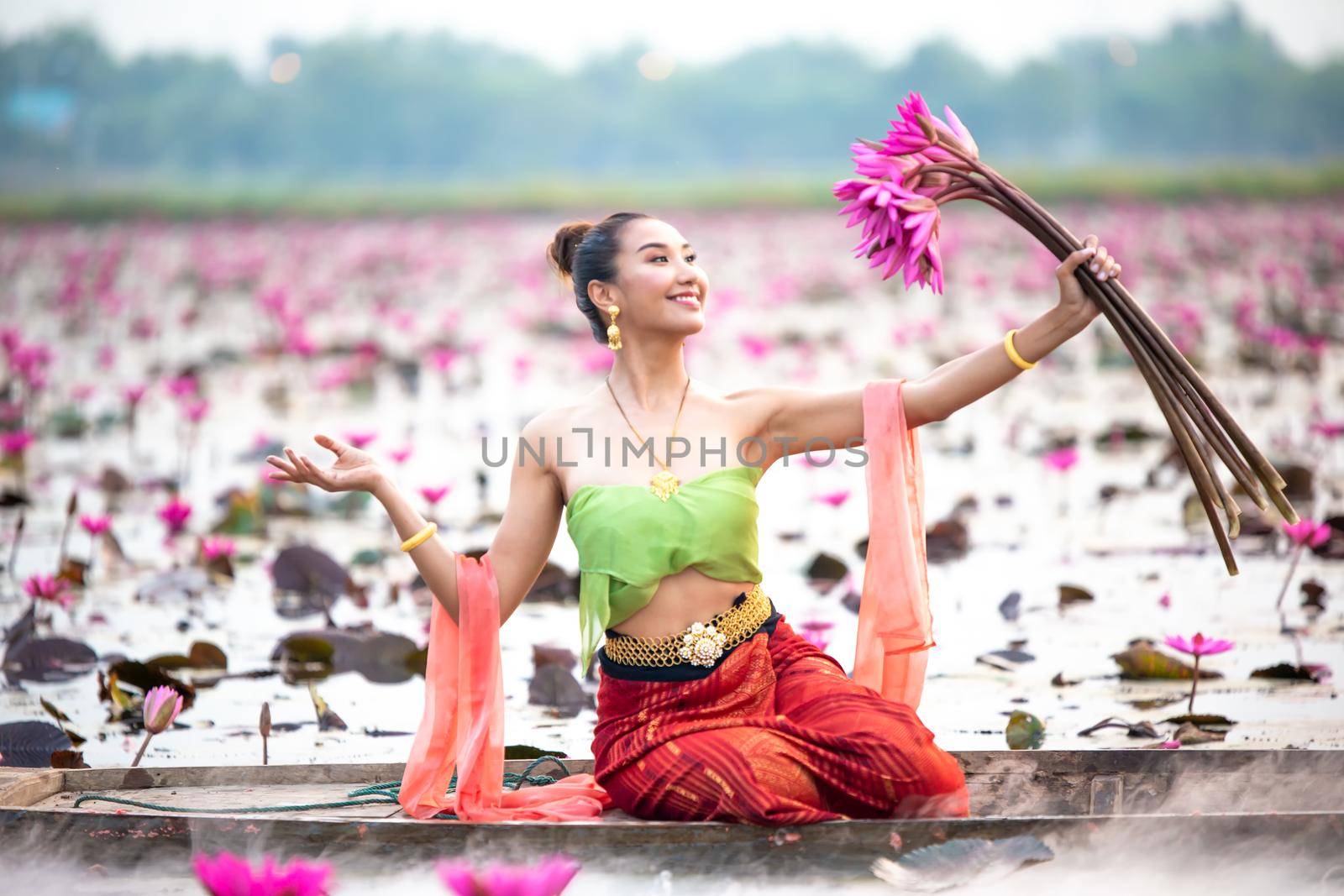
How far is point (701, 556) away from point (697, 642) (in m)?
0.14

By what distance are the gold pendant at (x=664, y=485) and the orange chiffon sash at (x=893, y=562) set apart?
12.6 inches

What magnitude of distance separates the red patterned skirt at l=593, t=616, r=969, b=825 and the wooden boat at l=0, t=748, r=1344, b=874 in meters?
0.08

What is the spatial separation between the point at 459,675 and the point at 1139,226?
11.8 m

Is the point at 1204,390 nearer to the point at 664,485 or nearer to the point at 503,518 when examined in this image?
the point at 664,485

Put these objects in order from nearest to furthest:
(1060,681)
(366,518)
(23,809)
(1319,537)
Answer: (23,809)
(1060,681)
(1319,537)
(366,518)

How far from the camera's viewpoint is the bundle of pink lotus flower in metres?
2.54

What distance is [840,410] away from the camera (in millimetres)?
2824

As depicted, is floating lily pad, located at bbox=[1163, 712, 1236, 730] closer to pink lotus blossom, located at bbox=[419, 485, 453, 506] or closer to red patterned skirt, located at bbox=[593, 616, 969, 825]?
red patterned skirt, located at bbox=[593, 616, 969, 825]

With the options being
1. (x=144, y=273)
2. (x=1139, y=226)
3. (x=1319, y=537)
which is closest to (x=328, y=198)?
(x=144, y=273)

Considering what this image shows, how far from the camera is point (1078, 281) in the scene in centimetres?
256

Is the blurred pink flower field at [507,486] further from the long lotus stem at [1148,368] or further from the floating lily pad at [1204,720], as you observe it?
the long lotus stem at [1148,368]

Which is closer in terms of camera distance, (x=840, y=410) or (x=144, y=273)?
(x=840, y=410)

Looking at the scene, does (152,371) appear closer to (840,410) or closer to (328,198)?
(840,410)

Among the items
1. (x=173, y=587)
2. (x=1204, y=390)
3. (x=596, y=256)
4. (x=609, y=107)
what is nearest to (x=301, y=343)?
(x=173, y=587)
